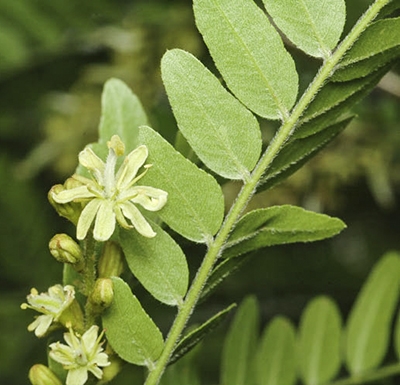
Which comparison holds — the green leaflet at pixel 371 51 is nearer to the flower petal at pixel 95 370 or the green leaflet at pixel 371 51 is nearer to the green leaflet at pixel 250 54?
the green leaflet at pixel 250 54

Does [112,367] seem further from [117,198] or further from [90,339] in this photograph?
[117,198]

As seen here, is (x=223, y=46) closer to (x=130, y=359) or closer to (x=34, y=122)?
(x=130, y=359)

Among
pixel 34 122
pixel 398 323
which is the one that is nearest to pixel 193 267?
pixel 398 323

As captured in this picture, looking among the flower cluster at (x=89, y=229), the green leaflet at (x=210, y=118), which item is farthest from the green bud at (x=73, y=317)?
the green leaflet at (x=210, y=118)

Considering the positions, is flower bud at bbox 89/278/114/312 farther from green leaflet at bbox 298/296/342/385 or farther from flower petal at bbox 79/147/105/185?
green leaflet at bbox 298/296/342/385

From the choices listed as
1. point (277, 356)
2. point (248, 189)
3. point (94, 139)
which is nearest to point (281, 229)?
point (248, 189)

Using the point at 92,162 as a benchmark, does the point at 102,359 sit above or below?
below

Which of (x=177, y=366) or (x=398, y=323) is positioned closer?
(x=177, y=366)
